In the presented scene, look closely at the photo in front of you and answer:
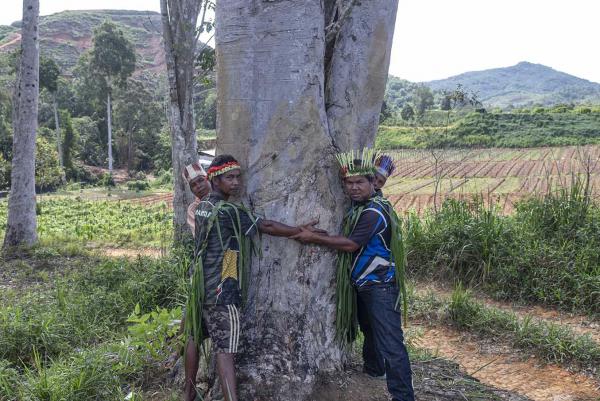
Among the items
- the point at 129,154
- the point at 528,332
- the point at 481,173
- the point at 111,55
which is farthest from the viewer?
the point at 129,154

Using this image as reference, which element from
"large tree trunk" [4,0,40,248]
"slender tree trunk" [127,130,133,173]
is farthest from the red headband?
"slender tree trunk" [127,130,133,173]

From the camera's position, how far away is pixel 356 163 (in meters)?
2.72

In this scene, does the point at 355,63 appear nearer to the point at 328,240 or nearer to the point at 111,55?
the point at 328,240

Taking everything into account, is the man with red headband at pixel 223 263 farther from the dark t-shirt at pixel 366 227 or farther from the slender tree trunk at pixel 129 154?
the slender tree trunk at pixel 129 154

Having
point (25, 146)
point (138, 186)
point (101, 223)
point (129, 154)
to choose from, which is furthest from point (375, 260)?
point (129, 154)

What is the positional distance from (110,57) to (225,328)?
3369 centimetres

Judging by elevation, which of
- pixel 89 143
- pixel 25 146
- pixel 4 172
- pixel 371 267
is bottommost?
pixel 4 172

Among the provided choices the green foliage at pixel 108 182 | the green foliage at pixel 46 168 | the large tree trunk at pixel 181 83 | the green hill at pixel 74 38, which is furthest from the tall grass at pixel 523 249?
the green hill at pixel 74 38

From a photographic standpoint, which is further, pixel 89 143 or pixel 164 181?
pixel 89 143

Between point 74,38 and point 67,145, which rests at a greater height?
point 74,38

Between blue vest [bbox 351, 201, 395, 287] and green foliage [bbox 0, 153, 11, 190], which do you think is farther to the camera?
green foliage [bbox 0, 153, 11, 190]

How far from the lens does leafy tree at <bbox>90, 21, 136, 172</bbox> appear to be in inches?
1262

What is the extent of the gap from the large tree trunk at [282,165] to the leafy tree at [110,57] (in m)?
32.5

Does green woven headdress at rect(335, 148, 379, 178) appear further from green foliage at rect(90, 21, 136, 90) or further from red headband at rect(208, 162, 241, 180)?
green foliage at rect(90, 21, 136, 90)
